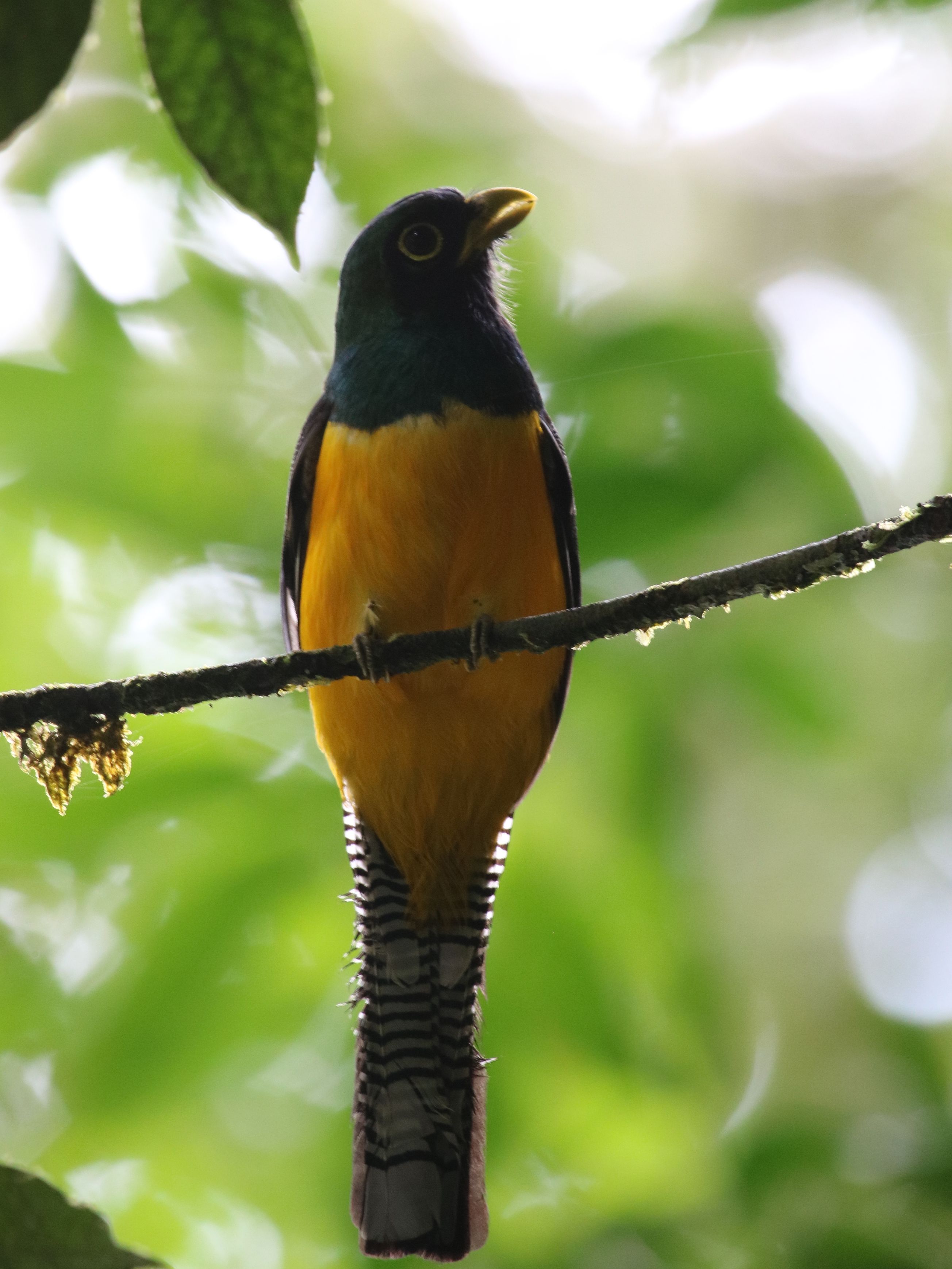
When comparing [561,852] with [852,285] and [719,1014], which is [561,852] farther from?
[852,285]

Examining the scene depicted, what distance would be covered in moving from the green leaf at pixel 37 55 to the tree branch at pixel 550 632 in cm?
111

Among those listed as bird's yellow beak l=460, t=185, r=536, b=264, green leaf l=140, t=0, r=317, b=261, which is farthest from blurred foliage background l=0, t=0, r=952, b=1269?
green leaf l=140, t=0, r=317, b=261

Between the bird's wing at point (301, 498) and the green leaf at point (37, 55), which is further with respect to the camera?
the bird's wing at point (301, 498)

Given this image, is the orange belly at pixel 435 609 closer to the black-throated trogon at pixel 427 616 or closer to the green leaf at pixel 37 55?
the black-throated trogon at pixel 427 616

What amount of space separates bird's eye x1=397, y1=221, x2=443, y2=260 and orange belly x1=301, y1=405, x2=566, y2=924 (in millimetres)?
557

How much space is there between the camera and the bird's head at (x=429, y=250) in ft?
9.62

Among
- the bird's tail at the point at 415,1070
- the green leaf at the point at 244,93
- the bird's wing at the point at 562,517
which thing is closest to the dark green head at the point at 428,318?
the bird's wing at the point at 562,517

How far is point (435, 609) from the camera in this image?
2.57 m

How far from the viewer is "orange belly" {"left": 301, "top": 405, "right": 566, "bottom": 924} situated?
8.29ft

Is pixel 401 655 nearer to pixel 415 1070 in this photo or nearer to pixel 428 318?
pixel 428 318

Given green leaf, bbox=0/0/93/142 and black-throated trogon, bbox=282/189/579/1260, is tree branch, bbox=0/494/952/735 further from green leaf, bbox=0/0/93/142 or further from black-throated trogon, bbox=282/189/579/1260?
green leaf, bbox=0/0/93/142

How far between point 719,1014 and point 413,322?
2674 millimetres

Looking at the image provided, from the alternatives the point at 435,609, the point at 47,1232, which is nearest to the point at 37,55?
the point at 47,1232

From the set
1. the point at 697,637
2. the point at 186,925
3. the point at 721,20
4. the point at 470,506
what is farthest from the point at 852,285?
the point at 186,925
